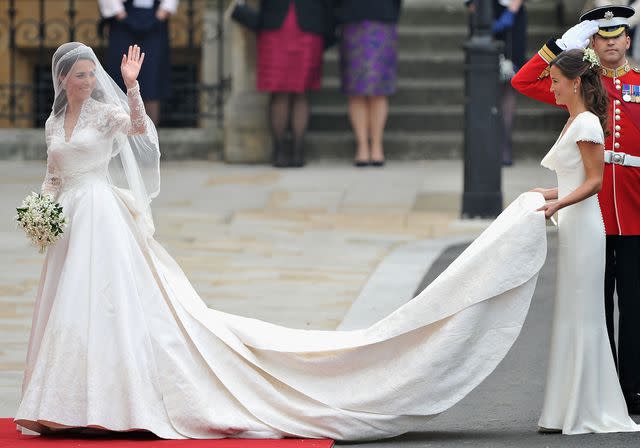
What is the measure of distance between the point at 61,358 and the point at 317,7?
31.7ft

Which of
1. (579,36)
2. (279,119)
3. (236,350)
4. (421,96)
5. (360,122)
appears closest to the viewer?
(236,350)

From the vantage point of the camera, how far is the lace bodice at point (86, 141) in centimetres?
757

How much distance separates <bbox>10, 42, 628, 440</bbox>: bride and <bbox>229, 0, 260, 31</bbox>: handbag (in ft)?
29.6

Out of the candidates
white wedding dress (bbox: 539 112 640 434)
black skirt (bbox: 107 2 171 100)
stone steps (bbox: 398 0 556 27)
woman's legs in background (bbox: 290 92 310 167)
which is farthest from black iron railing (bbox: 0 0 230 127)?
white wedding dress (bbox: 539 112 640 434)

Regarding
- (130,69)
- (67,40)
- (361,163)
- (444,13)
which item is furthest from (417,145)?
(130,69)

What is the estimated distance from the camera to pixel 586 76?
735cm

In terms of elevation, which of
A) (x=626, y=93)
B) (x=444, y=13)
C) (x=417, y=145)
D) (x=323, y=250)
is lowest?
(x=323, y=250)

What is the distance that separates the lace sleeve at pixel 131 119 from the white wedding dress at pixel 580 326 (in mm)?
1937

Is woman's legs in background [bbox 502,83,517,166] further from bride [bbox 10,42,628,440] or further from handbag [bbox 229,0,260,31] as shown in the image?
bride [bbox 10,42,628,440]

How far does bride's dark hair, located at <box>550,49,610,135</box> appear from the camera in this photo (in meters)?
7.30

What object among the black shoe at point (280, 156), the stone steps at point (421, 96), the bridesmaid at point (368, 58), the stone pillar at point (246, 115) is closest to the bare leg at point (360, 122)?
the bridesmaid at point (368, 58)

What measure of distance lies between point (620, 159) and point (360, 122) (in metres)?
8.81

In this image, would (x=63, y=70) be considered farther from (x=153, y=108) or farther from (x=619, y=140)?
(x=153, y=108)

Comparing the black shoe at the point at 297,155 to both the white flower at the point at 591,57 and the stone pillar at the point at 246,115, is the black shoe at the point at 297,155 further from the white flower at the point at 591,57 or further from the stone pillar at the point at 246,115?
the white flower at the point at 591,57
